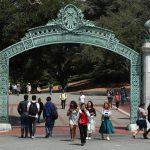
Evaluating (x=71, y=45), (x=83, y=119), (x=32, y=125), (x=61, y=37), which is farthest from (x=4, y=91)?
(x=71, y=45)

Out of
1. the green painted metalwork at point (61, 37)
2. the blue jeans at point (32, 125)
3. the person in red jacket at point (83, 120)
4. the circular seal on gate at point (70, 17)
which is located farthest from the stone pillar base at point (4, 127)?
the person in red jacket at point (83, 120)

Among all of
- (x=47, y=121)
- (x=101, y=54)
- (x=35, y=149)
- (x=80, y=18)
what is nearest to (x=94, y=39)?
(x=80, y=18)

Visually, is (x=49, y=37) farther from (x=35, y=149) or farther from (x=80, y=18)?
(x=35, y=149)

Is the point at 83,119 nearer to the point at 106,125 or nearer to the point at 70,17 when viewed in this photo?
the point at 106,125

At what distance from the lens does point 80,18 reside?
24.0 meters

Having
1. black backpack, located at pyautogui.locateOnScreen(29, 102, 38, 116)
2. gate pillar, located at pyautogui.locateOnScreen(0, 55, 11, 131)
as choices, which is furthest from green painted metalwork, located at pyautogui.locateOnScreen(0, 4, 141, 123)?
black backpack, located at pyautogui.locateOnScreen(29, 102, 38, 116)

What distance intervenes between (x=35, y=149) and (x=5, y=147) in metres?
1.14

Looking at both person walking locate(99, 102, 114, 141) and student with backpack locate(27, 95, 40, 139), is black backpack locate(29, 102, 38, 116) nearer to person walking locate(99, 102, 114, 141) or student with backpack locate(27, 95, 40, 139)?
student with backpack locate(27, 95, 40, 139)

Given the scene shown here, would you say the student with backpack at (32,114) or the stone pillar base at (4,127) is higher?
the student with backpack at (32,114)

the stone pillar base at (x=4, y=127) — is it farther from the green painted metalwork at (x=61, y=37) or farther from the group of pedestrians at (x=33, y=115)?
the group of pedestrians at (x=33, y=115)

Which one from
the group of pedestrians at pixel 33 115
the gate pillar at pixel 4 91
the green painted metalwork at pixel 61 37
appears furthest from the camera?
the gate pillar at pixel 4 91

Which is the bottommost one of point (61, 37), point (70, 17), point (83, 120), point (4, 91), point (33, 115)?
point (83, 120)

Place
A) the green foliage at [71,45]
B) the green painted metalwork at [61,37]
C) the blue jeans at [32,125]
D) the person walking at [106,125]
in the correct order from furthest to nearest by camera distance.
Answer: the green foliage at [71,45], the green painted metalwork at [61,37], the blue jeans at [32,125], the person walking at [106,125]

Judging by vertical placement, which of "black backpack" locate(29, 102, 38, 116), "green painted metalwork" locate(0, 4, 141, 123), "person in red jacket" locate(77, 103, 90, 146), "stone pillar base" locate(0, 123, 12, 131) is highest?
"green painted metalwork" locate(0, 4, 141, 123)
